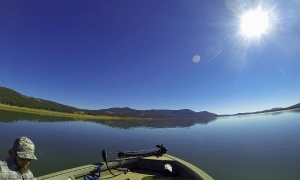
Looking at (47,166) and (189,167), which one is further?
(47,166)

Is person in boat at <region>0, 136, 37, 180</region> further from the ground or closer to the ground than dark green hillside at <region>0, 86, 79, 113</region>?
closer to the ground

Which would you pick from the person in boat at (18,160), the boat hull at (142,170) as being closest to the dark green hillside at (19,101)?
the boat hull at (142,170)

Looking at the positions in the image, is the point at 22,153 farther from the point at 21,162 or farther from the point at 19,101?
the point at 19,101

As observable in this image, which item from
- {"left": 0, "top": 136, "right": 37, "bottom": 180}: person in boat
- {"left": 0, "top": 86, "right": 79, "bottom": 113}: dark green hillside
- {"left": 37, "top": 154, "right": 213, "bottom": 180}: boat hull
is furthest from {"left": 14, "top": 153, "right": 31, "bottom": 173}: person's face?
{"left": 0, "top": 86, "right": 79, "bottom": 113}: dark green hillside

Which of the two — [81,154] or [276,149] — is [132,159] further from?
[276,149]

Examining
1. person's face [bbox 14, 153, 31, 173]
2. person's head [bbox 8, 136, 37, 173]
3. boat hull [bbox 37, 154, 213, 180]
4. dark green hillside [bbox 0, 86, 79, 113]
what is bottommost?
boat hull [bbox 37, 154, 213, 180]

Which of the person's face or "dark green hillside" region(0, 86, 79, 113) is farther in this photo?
"dark green hillside" region(0, 86, 79, 113)

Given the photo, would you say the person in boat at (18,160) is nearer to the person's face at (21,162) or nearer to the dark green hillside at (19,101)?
the person's face at (21,162)

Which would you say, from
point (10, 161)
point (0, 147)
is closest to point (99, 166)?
point (10, 161)

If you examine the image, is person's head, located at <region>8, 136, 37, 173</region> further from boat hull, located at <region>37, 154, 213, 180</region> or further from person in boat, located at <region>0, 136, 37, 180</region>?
boat hull, located at <region>37, 154, 213, 180</region>

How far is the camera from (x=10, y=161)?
375 cm

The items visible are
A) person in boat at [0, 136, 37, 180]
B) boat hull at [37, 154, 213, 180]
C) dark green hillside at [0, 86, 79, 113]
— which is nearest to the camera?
person in boat at [0, 136, 37, 180]

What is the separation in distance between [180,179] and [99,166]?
3721 millimetres

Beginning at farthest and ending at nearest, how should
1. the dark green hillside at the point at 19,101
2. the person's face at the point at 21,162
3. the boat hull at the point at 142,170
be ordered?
the dark green hillside at the point at 19,101 → the boat hull at the point at 142,170 → the person's face at the point at 21,162
